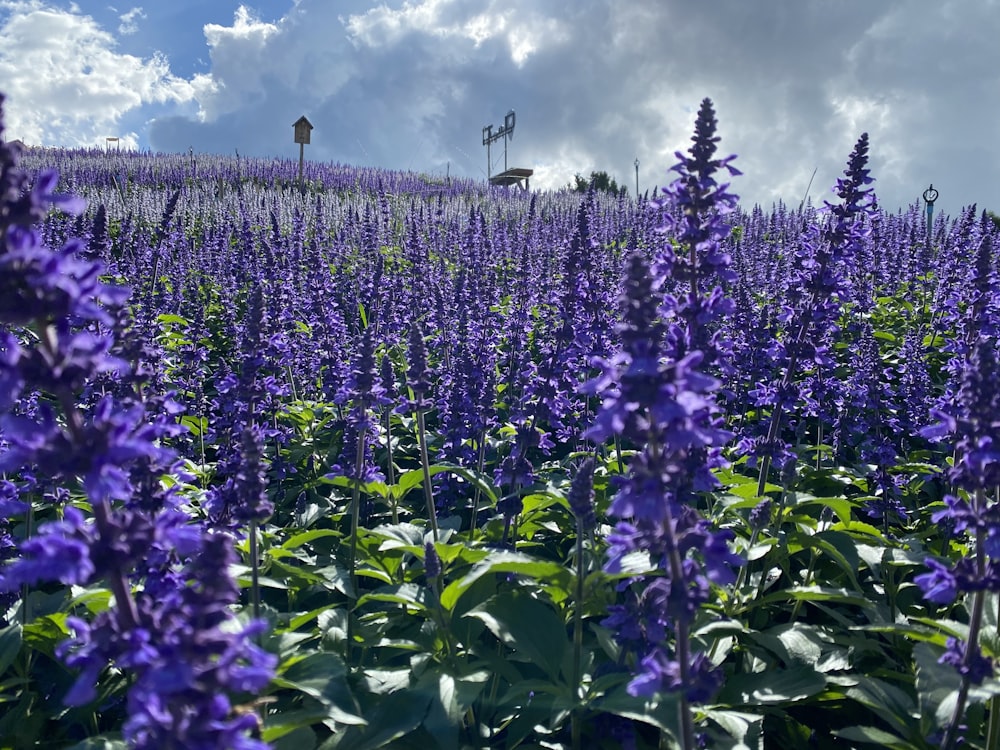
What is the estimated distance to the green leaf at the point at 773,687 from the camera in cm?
377

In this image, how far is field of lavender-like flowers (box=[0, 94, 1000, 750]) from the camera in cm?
214

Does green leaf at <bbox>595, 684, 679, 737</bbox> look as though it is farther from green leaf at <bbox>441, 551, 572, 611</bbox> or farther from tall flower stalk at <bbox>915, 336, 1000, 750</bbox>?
tall flower stalk at <bbox>915, 336, 1000, 750</bbox>

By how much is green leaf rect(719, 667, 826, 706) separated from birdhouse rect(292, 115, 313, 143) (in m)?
32.8

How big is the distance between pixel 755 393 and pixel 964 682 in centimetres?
351

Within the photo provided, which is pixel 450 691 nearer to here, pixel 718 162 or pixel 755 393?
pixel 718 162

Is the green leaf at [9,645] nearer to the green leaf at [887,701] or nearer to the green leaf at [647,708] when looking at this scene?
the green leaf at [647,708]

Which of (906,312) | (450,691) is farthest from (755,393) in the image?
(906,312)

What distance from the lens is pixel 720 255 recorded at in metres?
3.81

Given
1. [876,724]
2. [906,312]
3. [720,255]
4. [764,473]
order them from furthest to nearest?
1. [906,312]
2. [764,473]
3. [876,724]
4. [720,255]

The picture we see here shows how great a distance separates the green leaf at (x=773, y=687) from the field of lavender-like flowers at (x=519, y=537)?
19 mm

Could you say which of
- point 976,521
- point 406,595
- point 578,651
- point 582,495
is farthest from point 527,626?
point 976,521

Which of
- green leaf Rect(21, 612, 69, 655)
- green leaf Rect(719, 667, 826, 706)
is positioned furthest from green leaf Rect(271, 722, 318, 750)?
green leaf Rect(719, 667, 826, 706)

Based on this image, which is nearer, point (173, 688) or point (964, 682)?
point (173, 688)

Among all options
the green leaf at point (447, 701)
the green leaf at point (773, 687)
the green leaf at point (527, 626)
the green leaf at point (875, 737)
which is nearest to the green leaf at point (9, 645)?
the green leaf at point (447, 701)
